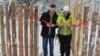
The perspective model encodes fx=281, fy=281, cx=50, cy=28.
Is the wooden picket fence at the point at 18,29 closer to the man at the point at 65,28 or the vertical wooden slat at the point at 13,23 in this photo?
the vertical wooden slat at the point at 13,23

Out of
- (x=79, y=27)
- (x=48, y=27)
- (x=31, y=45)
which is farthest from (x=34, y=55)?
(x=79, y=27)

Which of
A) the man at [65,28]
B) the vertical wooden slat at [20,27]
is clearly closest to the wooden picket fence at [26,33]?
the vertical wooden slat at [20,27]

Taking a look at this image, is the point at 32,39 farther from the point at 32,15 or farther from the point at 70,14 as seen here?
the point at 70,14

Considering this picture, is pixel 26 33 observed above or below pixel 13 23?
below

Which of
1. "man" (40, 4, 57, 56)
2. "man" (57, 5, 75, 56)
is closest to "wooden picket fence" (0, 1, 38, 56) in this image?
"man" (40, 4, 57, 56)

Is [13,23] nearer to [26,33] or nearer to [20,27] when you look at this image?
[20,27]

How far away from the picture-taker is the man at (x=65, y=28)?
5.00 m

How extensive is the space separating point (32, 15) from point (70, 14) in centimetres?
69

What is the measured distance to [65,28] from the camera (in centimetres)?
507

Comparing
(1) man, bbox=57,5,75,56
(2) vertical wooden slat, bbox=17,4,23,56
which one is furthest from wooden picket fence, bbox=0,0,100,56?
(1) man, bbox=57,5,75,56

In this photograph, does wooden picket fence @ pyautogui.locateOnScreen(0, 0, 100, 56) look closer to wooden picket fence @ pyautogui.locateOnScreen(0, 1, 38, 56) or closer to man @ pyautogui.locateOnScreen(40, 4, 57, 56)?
wooden picket fence @ pyautogui.locateOnScreen(0, 1, 38, 56)

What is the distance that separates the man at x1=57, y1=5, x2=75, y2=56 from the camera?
500 centimetres

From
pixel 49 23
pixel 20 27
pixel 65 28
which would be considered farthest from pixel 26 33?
pixel 65 28

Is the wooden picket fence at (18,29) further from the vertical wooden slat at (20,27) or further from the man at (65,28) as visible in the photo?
the man at (65,28)
